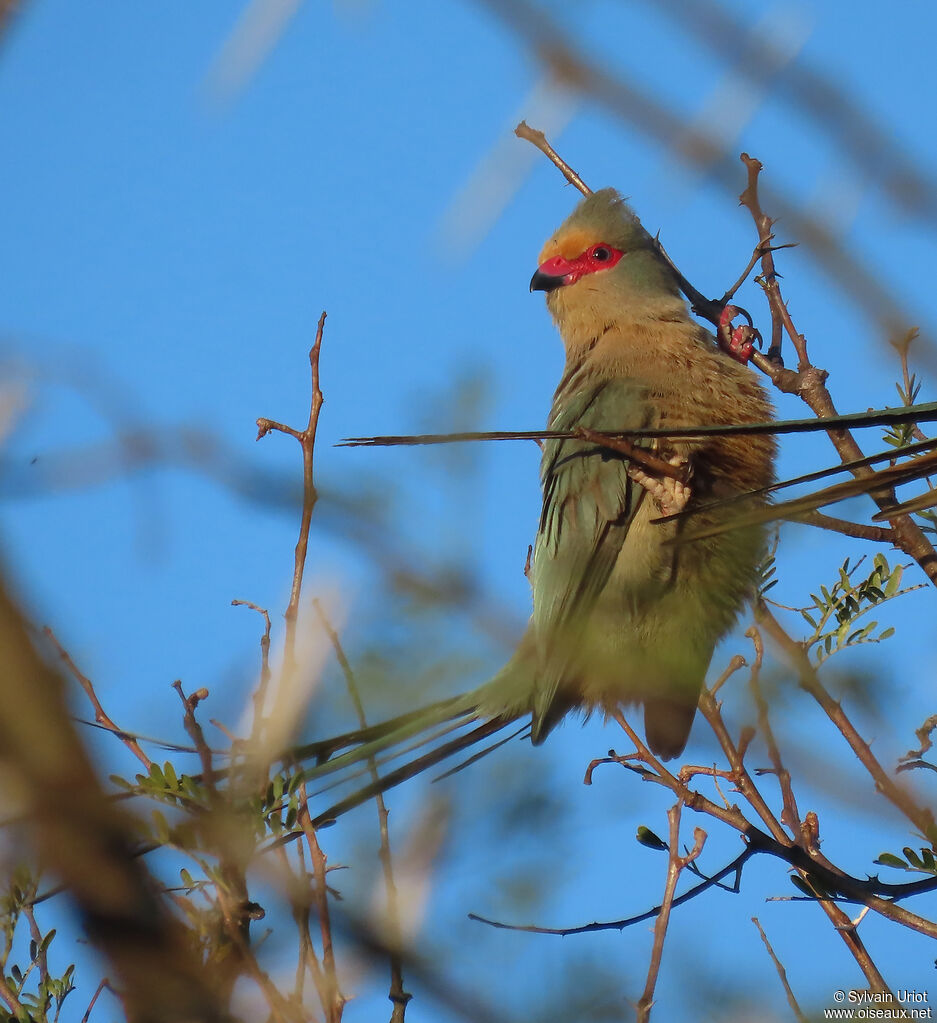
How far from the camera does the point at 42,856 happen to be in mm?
452

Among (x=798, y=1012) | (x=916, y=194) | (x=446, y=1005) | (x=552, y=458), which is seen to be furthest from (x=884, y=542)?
(x=446, y=1005)

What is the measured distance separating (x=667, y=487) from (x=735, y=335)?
3.08ft

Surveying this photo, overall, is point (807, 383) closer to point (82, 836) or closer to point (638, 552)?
point (638, 552)

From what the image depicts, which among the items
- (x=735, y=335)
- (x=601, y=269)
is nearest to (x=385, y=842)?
(x=735, y=335)

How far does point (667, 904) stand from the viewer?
1.97 metres

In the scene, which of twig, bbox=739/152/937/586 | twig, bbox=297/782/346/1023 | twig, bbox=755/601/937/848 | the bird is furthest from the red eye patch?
twig, bbox=297/782/346/1023

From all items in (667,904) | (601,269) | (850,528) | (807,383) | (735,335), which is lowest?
(667,904)

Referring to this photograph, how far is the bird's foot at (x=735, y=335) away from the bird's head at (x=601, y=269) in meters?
0.21

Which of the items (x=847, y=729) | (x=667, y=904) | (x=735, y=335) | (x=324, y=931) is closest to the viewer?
(x=324, y=931)

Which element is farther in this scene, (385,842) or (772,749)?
(772,749)

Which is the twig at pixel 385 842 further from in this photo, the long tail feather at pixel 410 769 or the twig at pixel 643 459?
the twig at pixel 643 459

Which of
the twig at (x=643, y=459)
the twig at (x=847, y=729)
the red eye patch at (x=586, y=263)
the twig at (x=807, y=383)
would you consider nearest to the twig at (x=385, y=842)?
the twig at (x=643, y=459)

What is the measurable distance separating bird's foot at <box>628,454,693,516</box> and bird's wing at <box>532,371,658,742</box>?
0.18 m

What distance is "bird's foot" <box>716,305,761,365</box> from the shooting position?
12.9ft
